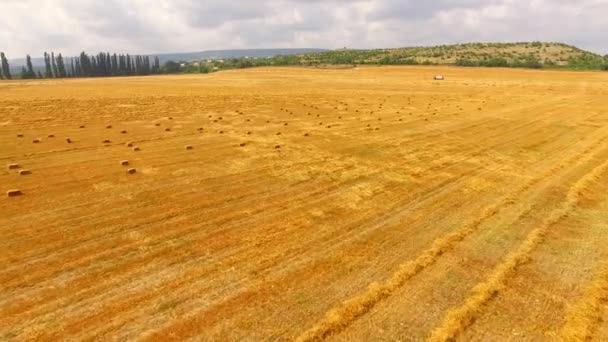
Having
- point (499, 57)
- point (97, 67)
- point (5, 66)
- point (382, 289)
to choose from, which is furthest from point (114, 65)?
point (382, 289)

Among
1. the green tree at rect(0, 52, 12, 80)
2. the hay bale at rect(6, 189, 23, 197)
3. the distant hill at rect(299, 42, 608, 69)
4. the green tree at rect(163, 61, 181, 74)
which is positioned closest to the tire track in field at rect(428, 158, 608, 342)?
the hay bale at rect(6, 189, 23, 197)

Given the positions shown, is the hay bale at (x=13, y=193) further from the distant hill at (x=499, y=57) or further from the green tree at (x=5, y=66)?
the green tree at (x=5, y=66)

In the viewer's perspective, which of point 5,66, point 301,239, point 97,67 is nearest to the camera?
point 301,239

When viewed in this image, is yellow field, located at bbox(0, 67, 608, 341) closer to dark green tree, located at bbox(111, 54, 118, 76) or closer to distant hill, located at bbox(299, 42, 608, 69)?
distant hill, located at bbox(299, 42, 608, 69)

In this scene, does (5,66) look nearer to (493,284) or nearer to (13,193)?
(13,193)

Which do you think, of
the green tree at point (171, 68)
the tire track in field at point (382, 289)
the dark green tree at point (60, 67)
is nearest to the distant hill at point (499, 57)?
the green tree at point (171, 68)

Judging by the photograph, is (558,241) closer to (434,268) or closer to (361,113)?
(434,268)
